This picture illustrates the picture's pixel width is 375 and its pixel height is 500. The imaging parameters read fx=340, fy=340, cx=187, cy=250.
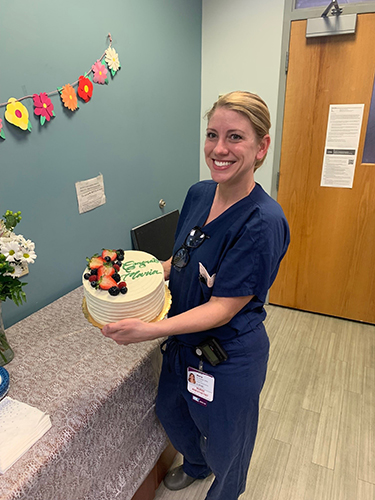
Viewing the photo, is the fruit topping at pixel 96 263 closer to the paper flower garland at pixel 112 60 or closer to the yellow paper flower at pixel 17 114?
the yellow paper flower at pixel 17 114

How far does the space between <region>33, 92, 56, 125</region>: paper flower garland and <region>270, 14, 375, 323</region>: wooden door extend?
1.67m

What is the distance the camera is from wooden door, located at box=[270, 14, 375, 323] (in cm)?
218

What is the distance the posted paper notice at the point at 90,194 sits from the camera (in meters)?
1.61

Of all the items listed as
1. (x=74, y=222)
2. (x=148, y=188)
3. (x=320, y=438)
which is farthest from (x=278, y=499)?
(x=148, y=188)

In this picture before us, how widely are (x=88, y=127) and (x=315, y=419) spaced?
6.22 feet

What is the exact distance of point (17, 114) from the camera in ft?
4.11

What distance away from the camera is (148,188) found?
2.12 metres

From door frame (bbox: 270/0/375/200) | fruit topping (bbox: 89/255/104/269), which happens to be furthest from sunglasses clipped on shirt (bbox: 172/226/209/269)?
door frame (bbox: 270/0/375/200)

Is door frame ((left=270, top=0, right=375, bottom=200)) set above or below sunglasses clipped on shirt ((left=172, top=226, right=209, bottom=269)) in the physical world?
above

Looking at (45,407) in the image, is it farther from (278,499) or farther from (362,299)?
(362,299)

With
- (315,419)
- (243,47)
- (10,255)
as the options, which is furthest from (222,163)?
(243,47)

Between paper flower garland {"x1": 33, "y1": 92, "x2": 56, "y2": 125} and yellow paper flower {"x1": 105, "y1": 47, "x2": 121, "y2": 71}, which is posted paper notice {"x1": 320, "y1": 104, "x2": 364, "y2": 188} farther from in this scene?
paper flower garland {"x1": 33, "y1": 92, "x2": 56, "y2": 125}

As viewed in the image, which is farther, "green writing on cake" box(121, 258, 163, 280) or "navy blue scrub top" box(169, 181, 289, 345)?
"green writing on cake" box(121, 258, 163, 280)

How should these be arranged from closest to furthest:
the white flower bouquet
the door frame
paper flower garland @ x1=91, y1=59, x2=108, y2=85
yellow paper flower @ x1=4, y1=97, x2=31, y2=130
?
the white flower bouquet, yellow paper flower @ x1=4, y1=97, x2=31, y2=130, paper flower garland @ x1=91, y1=59, x2=108, y2=85, the door frame
